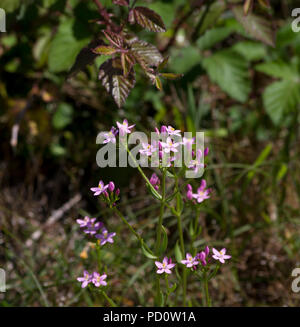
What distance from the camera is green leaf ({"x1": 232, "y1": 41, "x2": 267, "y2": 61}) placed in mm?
2383

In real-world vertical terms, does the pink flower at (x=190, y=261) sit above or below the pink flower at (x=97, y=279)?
above

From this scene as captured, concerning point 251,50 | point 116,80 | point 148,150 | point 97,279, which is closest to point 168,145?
point 148,150

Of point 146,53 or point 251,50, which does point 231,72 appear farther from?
point 146,53

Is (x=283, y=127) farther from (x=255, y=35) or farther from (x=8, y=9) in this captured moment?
(x=8, y=9)

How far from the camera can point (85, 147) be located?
97.6 inches

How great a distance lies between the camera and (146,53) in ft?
4.59

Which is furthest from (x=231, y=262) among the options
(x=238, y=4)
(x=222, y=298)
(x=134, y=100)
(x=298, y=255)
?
(x=238, y=4)

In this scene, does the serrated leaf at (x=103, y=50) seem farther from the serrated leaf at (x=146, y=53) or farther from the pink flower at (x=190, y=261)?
the pink flower at (x=190, y=261)

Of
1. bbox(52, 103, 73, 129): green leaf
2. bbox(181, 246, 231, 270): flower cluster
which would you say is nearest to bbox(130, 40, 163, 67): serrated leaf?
bbox(181, 246, 231, 270): flower cluster

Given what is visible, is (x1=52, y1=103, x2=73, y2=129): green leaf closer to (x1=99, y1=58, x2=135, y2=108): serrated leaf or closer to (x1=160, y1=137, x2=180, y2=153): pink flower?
(x1=99, y1=58, x2=135, y2=108): serrated leaf

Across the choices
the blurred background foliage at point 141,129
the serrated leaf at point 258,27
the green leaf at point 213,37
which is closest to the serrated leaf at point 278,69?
the blurred background foliage at point 141,129

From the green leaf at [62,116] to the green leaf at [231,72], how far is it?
80 centimetres

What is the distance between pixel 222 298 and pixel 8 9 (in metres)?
1.51

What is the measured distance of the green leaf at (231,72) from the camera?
7.13 ft
